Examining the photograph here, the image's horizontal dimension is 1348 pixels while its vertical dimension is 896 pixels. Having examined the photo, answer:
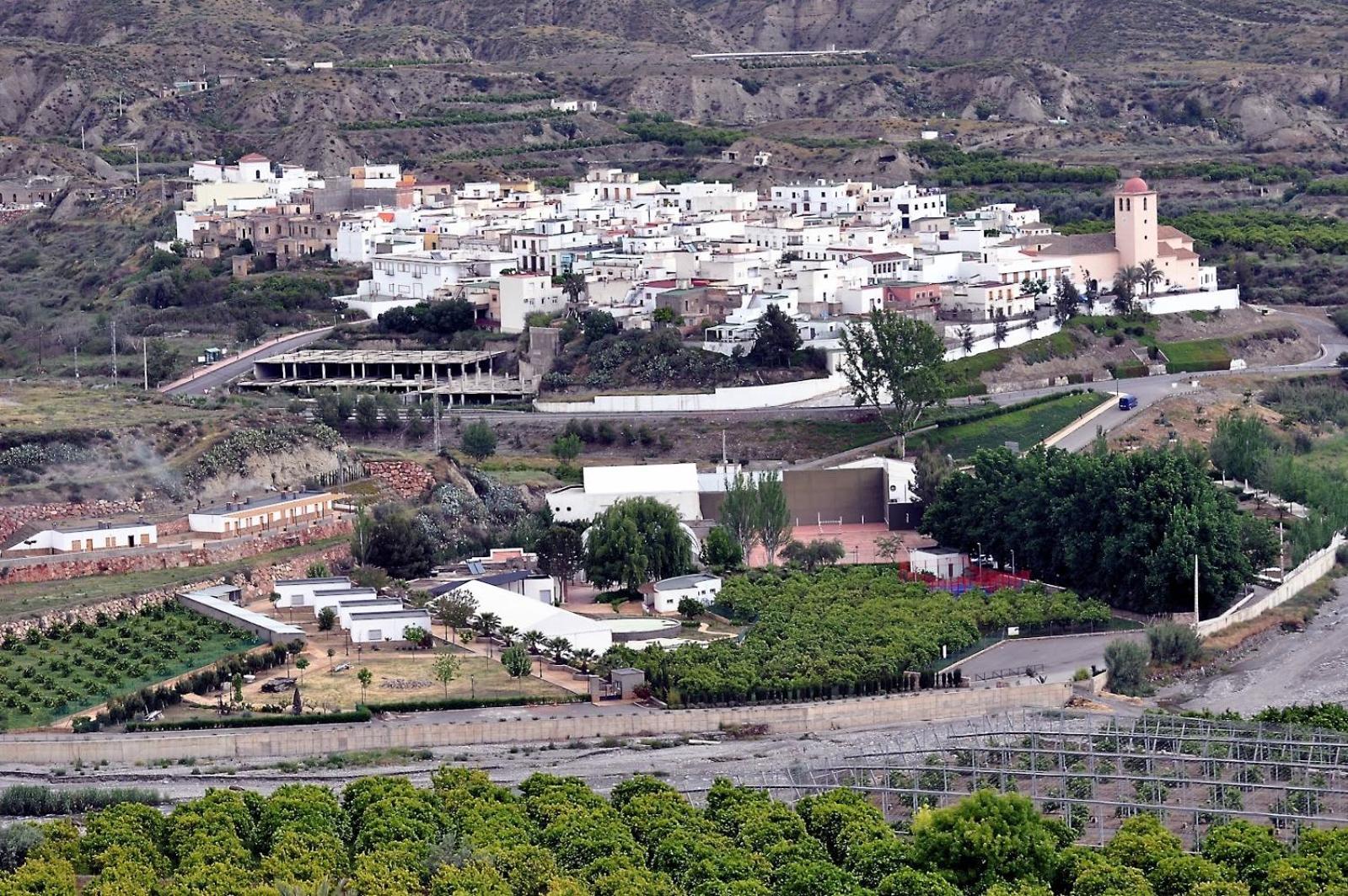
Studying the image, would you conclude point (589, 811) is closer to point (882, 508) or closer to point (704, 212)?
point (882, 508)

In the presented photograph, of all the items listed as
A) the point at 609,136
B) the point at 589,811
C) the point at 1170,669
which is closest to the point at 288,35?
the point at 609,136

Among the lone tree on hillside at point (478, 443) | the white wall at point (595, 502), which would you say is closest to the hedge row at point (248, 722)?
the white wall at point (595, 502)

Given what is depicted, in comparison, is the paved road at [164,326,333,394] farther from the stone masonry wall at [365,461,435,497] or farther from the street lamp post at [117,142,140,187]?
the street lamp post at [117,142,140,187]

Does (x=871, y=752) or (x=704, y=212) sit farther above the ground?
(x=704, y=212)

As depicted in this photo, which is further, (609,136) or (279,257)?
(609,136)

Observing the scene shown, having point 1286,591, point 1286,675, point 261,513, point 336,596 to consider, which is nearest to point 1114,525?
point 1286,591

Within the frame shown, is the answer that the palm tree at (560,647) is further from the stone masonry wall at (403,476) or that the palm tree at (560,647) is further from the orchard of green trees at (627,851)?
the stone masonry wall at (403,476)
